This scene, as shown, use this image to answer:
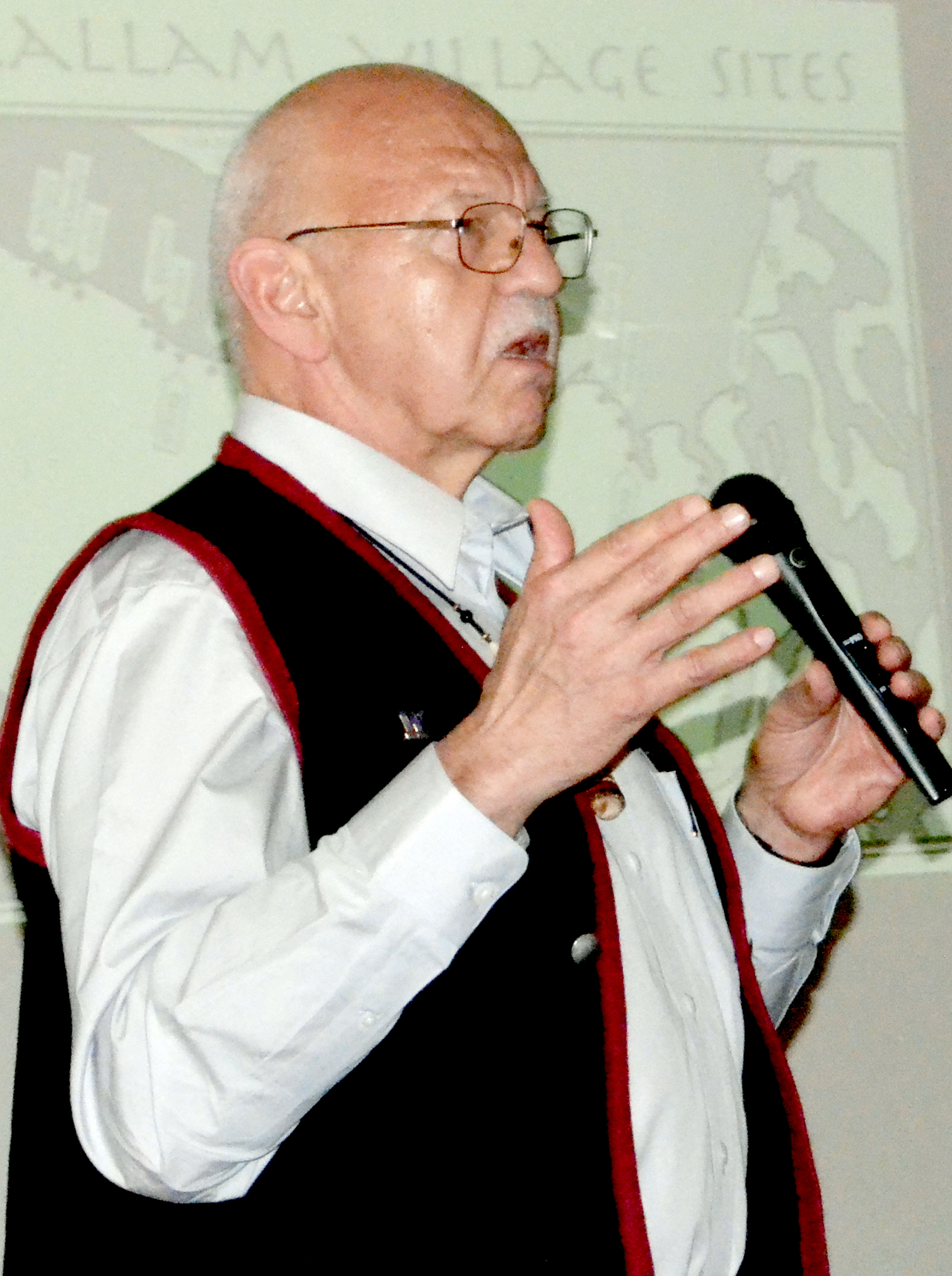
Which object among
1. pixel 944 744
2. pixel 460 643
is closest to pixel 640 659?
pixel 460 643

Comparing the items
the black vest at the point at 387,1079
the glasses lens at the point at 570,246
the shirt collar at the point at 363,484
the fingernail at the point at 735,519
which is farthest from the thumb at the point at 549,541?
the glasses lens at the point at 570,246

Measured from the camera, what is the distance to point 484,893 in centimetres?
117

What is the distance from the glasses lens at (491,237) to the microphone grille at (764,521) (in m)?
0.37

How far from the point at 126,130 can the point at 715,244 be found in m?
0.91

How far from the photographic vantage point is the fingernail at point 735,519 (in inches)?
44.1

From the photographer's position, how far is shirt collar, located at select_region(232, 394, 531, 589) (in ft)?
5.02

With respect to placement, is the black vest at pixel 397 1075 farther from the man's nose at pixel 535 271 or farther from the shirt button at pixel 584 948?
the man's nose at pixel 535 271

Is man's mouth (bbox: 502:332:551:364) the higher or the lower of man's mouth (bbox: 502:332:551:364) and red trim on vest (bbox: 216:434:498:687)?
the higher

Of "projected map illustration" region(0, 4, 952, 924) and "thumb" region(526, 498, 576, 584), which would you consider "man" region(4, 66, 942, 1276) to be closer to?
"thumb" region(526, 498, 576, 584)

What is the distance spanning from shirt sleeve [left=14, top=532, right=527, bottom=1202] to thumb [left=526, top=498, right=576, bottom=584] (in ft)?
0.50

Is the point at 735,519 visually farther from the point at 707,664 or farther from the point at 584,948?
the point at 584,948

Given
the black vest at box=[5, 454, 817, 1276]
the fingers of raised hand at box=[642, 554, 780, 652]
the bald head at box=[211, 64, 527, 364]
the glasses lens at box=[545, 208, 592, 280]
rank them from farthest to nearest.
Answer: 1. the glasses lens at box=[545, 208, 592, 280]
2. the bald head at box=[211, 64, 527, 364]
3. the black vest at box=[5, 454, 817, 1276]
4. the fingers of raised hand at box=[642, 554, 780, 652]

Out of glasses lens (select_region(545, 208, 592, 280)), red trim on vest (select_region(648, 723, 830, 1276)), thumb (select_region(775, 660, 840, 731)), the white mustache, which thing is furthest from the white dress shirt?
glasses lens (select_region(545, 208, 592, 280))

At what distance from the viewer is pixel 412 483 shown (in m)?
1.58
